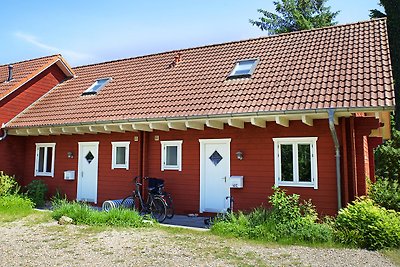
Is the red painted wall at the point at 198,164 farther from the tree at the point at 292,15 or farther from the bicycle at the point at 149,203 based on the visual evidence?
the tree at the point at 292,15

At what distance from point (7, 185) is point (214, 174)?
736cm

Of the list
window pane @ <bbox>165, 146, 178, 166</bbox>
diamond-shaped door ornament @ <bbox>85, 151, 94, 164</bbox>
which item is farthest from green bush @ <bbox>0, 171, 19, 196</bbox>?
window pane @ <bbox>165, 146, 178, 166</bbox>

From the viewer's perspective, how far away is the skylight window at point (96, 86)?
552 inches

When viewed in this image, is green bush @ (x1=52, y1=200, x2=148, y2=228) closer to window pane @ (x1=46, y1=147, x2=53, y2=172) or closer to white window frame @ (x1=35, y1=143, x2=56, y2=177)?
white window frame @ (x1=35, y1=143, x2=56, y2=177)

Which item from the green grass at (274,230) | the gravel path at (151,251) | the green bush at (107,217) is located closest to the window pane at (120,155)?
the green bush at (107,217)

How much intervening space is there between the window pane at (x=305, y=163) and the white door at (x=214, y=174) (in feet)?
6.68

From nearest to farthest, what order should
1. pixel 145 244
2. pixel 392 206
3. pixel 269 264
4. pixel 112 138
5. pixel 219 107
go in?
pixel 269 264 → pixel 145 244 → pixel 392 206 → pixel 219 107 → pixel 112 138

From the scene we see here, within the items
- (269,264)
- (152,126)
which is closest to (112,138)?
(152,126)

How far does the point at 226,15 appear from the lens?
11094 mm

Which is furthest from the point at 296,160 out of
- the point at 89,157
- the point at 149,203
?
the point at 89,157

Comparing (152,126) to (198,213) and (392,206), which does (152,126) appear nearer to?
(198,213)

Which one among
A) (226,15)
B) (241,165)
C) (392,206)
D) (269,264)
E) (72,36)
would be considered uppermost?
(226,15)

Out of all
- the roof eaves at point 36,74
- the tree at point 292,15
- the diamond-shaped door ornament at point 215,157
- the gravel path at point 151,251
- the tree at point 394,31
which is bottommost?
the gravel path at point 151,251

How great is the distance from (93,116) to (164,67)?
141 inches
